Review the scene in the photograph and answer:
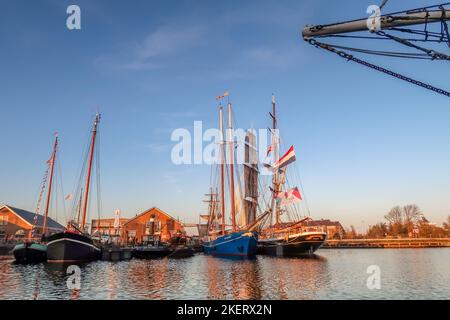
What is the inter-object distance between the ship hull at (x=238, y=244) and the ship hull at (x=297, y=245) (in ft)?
29.9

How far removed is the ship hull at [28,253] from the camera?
49.8m

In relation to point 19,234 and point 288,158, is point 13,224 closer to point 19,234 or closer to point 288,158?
point 19,234

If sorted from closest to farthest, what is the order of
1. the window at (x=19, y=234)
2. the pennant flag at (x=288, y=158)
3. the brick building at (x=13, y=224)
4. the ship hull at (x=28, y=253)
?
the ship hull at (x=28, y=253), the pennant flag at (x=288, y=158), the window at (x=19, y=234), the brick building at (x=13, y=224)

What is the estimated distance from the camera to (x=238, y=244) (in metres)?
61.2

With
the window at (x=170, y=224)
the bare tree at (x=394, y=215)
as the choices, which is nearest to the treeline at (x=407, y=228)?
the bare tree at (x=394, y=215)

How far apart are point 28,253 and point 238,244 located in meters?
32.7

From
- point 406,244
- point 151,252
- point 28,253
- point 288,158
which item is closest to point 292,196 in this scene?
point 288,158

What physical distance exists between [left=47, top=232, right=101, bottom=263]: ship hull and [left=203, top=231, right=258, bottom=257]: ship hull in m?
25.3

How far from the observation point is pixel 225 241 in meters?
64.5

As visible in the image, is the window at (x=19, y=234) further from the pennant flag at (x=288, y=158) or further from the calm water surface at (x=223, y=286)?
the pennant flag at (x=288, y=158)

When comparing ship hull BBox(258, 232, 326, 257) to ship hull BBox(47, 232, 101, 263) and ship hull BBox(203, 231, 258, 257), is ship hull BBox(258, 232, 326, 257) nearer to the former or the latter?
ship hull BBox(203, 231, 258, 257)

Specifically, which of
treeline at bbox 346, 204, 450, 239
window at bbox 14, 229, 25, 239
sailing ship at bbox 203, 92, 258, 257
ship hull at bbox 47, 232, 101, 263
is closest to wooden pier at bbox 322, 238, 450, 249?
treeline at bbox 346, 204, 450, 239

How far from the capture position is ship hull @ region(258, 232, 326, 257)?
67.2 meters
